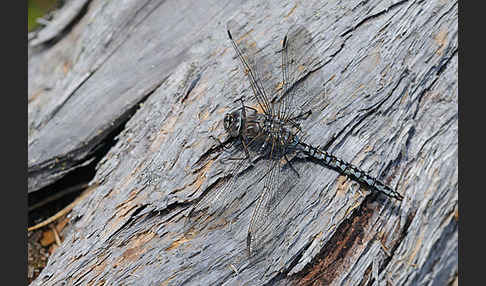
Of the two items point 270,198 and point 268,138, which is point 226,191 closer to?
point 270,198

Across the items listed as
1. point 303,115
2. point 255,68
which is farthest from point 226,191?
point 255,68

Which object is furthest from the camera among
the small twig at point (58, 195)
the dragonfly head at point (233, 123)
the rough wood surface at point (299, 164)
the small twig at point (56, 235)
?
the small twig at point (58, 195)

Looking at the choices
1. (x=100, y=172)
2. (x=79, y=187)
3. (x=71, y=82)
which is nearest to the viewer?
(x=100, y=172)

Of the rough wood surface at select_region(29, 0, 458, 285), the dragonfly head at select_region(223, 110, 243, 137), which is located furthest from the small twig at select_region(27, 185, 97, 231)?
the dragonfly head at select_region(223, 110, 243, 137)

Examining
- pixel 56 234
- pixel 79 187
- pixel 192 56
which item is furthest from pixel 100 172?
pixel 192 56

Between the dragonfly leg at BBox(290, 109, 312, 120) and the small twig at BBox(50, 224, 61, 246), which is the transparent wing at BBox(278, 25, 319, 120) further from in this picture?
the small twig at BBox(50, 224, 61, 246)

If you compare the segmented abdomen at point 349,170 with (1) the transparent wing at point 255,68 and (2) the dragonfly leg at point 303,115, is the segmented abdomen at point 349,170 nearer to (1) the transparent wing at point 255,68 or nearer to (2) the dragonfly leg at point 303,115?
(2) the dragonfly leg at point 303,115

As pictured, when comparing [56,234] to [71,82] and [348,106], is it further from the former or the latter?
[348,106]

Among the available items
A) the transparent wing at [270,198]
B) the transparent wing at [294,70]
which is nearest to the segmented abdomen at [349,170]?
the transparent wing at [270,198]
